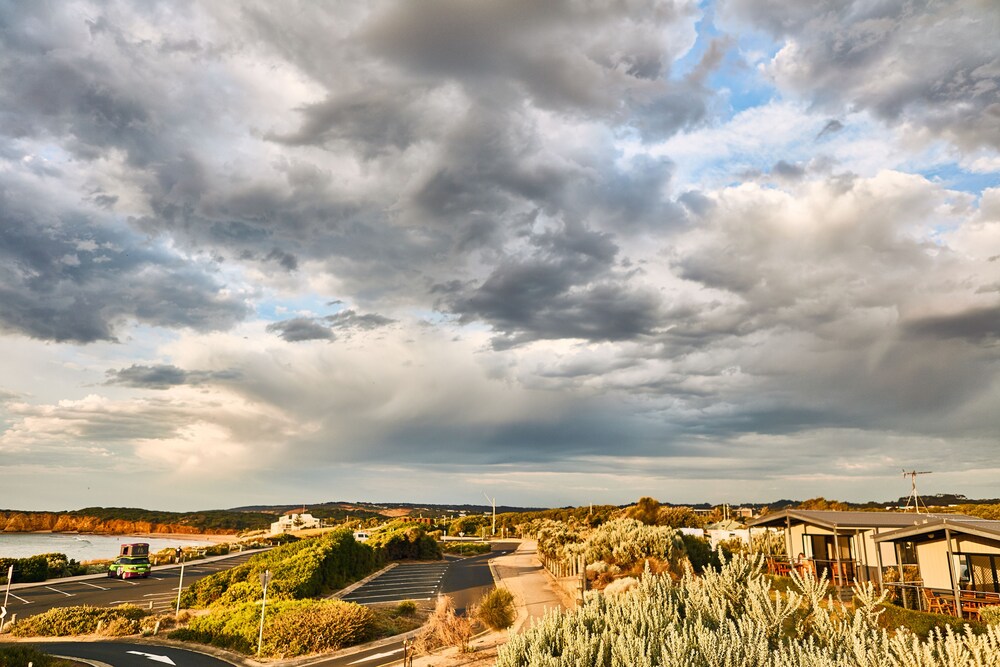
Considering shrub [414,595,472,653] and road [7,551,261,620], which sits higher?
shrub [414,595,472,653]

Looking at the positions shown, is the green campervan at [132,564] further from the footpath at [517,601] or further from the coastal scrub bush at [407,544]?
the footpath at [517,601]

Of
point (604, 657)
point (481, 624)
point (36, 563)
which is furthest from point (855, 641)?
point (36, 563)

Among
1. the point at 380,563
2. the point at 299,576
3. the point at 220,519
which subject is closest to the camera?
the point at 299,576

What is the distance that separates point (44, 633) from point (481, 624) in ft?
59.9

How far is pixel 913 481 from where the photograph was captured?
5031cm

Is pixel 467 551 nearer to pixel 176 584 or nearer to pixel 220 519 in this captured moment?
pixel 176 584

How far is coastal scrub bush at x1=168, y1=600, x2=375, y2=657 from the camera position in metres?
20.9

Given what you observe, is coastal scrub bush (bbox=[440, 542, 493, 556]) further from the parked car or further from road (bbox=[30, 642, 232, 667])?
road (bbox=[30, 642, 232, 667])

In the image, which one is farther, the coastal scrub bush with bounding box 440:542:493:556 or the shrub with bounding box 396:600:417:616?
Result: the coastal scrub bush with bounding box 440:542:493:556

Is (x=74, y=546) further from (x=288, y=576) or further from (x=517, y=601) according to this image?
(x=517, y=601)

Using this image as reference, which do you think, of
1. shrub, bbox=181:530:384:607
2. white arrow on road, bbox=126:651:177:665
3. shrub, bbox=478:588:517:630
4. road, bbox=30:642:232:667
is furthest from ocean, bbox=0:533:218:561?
shrub, bbox=478:588:517:630

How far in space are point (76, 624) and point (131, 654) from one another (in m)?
5.96

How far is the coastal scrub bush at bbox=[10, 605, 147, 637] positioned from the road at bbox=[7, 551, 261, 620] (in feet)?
13.7

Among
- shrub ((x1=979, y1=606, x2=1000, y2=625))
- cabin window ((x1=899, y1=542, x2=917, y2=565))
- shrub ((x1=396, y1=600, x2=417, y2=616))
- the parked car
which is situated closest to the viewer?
shrub ((x1=979, y1=606, x2=1000, y2=625))
